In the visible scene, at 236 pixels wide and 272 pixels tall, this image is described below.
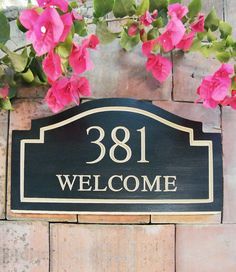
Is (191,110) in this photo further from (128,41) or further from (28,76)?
(28,76)

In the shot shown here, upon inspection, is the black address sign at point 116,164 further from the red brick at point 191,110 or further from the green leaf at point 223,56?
the green leaf at point 223,56

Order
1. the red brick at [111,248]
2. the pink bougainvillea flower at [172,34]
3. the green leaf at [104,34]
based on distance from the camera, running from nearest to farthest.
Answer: the pink bougainvillea flower at [172,34] < the green leaf at [104,34] < the red brick at [111,248]

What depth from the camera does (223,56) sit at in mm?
1482

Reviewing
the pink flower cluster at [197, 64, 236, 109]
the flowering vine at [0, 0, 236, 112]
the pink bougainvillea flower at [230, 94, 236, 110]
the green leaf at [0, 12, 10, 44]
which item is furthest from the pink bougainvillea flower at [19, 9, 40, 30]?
the pink bougainvillea flower at [230, 94, 236, 110]

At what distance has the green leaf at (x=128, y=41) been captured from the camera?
1493mm

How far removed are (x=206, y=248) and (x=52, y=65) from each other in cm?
78

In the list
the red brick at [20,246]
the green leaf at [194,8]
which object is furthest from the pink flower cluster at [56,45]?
the red brick at [20,246]

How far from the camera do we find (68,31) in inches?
51.1

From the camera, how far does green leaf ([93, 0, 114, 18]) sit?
140 cm

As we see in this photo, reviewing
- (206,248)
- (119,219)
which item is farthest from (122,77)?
(206,248)

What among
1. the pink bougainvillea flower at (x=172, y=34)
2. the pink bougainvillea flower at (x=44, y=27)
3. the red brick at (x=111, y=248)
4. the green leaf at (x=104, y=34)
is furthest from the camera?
the red brick at (x=111, y=248)

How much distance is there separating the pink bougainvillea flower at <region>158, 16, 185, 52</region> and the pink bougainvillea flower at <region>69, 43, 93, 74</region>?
0.23 meters

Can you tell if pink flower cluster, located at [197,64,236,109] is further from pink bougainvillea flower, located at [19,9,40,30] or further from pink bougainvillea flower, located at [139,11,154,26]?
pink bougainvillea flower, located at [19,9,40,30]

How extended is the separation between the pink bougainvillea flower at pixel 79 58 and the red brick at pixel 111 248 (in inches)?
20.6
